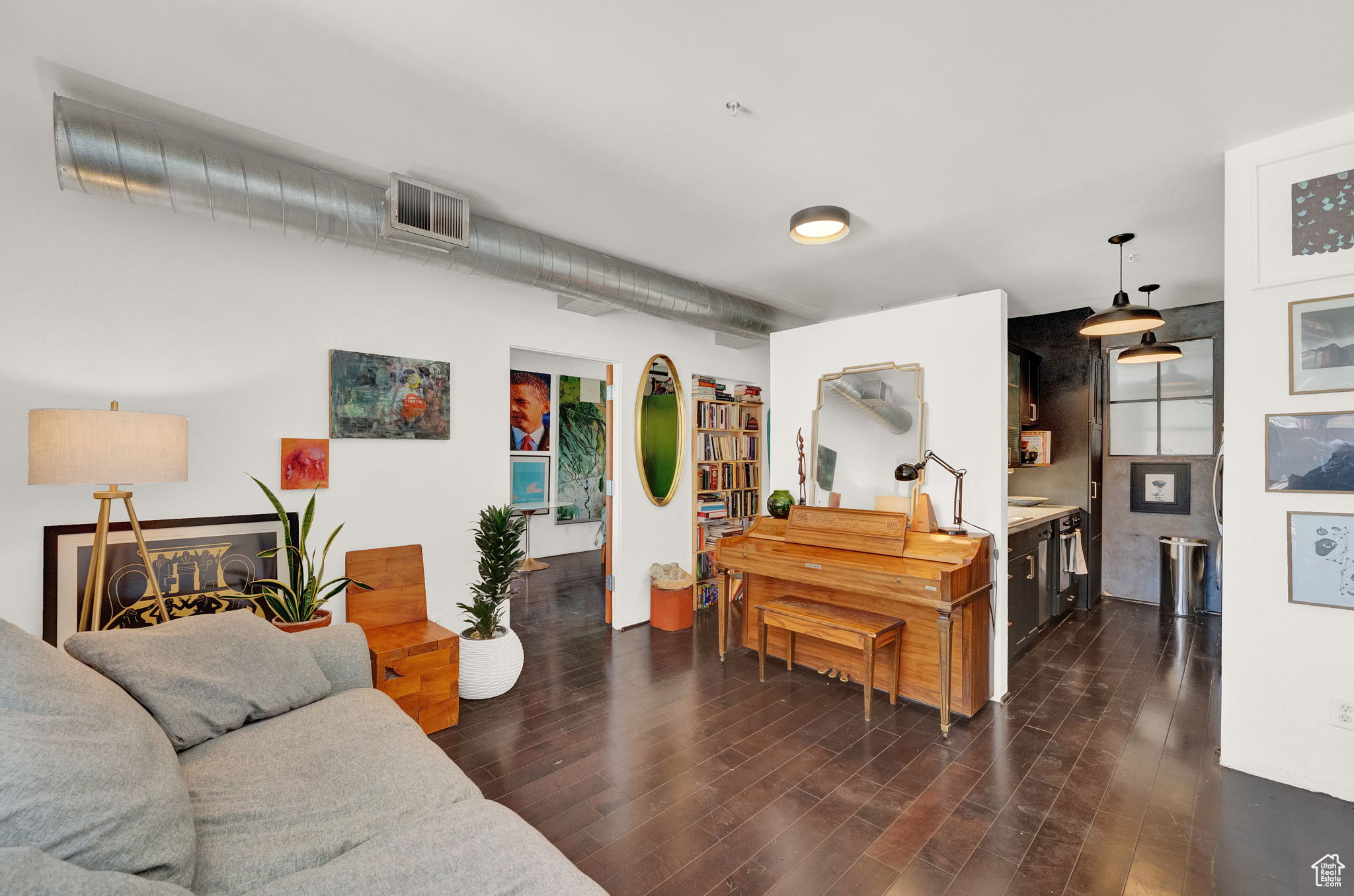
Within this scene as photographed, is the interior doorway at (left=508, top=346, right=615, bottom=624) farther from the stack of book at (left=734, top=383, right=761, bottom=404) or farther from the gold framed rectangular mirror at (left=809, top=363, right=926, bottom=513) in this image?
the gold framed rectangular mirror at (left=809, top=363, right=926, bottom=513)

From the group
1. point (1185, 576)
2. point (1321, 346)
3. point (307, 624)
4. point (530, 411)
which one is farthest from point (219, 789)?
point (1185, 576)

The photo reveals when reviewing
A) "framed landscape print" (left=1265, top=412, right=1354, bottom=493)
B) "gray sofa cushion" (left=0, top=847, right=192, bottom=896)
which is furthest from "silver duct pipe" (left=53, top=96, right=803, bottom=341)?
"framed landscape print" (left=1265, top=412, right=1354, bottom=493)

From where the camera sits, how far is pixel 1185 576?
16.8 ft

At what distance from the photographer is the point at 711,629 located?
16.0 ft

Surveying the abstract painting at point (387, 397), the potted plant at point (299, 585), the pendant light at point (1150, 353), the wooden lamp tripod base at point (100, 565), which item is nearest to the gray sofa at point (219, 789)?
the wooden lamp tripod base at point (100, 565)

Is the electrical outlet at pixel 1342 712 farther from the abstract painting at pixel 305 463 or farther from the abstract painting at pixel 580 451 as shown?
the abstract painting at pixel 580 451

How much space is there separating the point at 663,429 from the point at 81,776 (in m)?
4.34

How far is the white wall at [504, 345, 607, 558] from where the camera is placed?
725cm

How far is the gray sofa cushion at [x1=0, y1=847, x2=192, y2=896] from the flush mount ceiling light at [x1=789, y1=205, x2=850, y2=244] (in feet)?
10.8

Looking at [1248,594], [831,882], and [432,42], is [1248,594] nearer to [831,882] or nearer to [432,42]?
[831,882]

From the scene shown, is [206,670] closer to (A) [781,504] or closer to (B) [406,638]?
(B) [406,638]

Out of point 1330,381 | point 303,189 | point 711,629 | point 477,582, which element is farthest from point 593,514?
point 1330,381

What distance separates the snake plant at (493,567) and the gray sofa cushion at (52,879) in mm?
2449

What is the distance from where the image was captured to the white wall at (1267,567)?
2.41 metres
